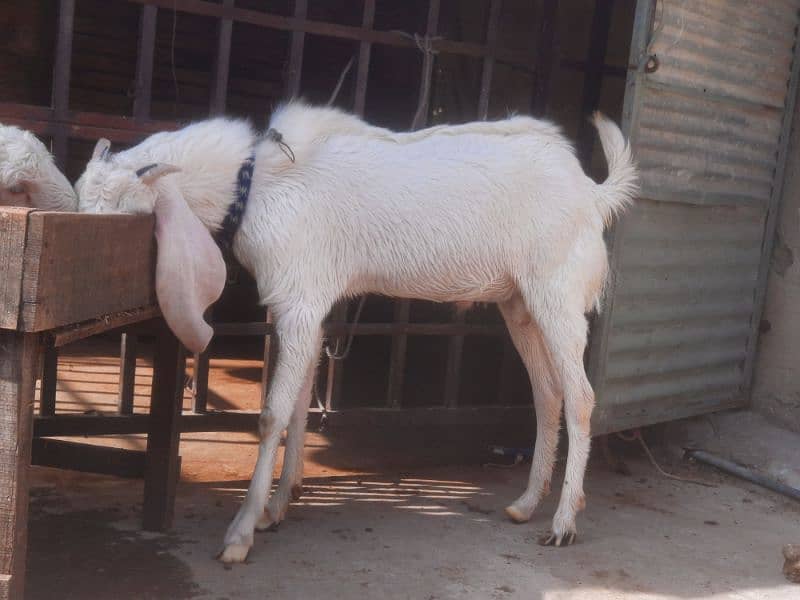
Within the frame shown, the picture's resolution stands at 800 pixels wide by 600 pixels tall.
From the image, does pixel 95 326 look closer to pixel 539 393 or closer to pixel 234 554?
pixel 234 554

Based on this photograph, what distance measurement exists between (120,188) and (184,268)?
1.12ft

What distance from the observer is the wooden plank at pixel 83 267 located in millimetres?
2023

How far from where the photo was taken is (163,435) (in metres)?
3.54

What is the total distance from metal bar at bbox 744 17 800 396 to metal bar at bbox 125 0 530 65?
61.7 inches

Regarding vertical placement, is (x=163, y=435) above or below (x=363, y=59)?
below

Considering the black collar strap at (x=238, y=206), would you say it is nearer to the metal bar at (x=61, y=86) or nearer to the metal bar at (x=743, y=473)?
the metal bar at (x=61, y=86)

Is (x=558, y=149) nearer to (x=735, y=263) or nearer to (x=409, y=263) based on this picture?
(x=409, y=263)

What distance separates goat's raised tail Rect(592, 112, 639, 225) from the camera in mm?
3912

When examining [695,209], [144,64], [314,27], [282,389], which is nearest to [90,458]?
[282,389]

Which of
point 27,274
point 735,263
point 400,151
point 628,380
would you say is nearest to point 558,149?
point 400,151

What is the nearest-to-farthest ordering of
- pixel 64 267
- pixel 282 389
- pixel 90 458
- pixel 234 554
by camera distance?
1. pixel 64 267
2. pixel 234 554
3. pixel 282 389
4. pixel 90 458

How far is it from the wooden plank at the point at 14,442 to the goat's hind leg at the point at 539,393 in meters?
2.34

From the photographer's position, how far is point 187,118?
7.68 meters

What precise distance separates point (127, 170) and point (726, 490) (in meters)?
3.30
